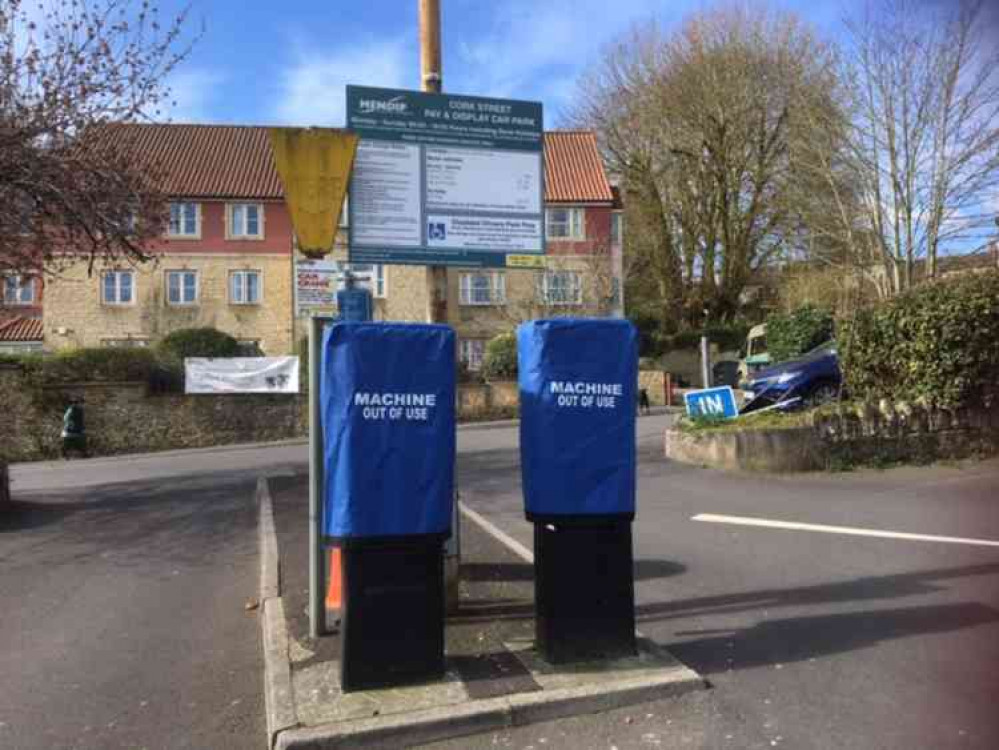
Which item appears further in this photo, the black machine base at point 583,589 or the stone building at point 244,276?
the stone building at point 244,276

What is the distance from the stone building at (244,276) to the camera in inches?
1501

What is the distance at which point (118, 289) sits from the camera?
38.4m

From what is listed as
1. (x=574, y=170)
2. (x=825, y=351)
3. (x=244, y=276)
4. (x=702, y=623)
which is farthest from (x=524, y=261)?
(x=574, y=170)

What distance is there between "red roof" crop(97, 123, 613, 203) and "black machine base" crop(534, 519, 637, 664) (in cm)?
3527

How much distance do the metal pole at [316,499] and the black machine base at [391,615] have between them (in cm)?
86

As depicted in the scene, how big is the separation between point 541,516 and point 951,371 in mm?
9051

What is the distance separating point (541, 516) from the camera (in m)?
4.41

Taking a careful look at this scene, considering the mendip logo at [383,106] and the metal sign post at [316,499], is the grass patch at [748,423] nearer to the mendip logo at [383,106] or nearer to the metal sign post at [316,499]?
the mendip logo at [383,106]

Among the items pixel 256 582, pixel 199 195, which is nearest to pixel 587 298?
pixel 199 195

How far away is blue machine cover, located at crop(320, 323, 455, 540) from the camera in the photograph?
409 cm

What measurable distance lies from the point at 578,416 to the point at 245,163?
3956 cm

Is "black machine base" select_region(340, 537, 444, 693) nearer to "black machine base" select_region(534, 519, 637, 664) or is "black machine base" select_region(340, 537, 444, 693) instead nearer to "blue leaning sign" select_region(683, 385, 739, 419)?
"black machine base" select_region(534, 519, 637, 664)

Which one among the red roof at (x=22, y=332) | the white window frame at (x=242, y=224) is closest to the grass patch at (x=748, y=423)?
the white window frame at (x=242, y=224)

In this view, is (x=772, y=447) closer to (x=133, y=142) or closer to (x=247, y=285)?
(x=133, y=142)
